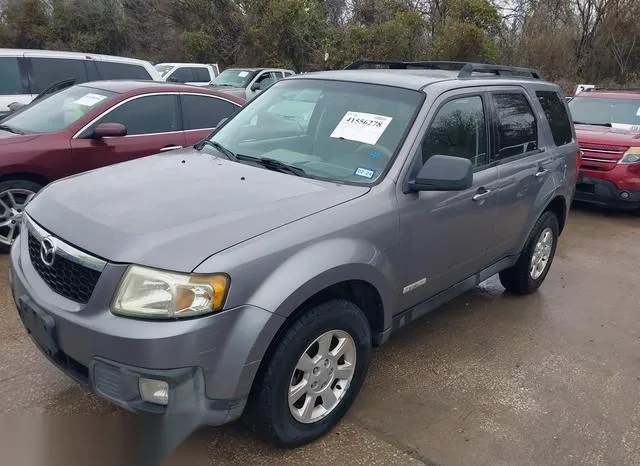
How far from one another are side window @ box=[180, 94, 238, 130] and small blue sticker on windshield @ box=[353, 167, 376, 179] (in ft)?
11.3

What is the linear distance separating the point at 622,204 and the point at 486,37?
50.8 feet

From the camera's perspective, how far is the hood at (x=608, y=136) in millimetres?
7656

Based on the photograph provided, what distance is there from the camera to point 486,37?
2133 centimetres

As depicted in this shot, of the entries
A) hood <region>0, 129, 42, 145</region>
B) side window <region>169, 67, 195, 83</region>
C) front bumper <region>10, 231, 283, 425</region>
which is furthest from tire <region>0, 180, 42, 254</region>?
side window <region>169, 67, 195, 83</region>

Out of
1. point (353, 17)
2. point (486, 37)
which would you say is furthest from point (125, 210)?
point (353, 17)

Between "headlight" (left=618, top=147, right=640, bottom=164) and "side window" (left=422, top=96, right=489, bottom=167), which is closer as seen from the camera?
"side window" (left=422, top=96, right=489, bottom=167)

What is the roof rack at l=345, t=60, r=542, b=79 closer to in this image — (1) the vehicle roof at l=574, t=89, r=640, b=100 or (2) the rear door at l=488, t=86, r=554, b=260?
(2) the rear door at l=488, t=86, r=554, b=260

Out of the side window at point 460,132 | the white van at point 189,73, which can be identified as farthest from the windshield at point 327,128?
the white van at point 189,73

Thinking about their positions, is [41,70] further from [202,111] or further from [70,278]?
[70,278]

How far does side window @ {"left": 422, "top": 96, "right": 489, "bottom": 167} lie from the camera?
3.34 metres

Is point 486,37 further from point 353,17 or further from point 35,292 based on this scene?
point 35,292

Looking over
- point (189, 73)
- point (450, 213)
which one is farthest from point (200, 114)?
point (189, 73)

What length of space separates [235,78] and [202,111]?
436 inches

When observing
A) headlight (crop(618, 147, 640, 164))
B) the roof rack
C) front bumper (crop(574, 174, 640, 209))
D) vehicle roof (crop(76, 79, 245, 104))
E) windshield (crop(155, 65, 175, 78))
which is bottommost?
front bumper (crop(574, 174, 640, 209))
